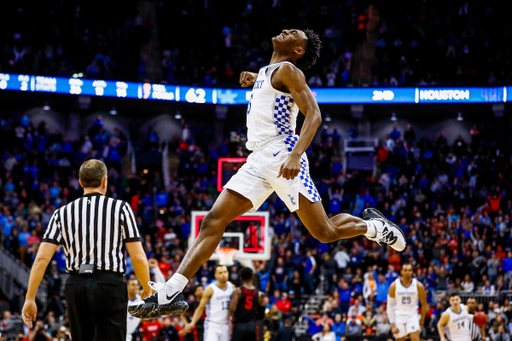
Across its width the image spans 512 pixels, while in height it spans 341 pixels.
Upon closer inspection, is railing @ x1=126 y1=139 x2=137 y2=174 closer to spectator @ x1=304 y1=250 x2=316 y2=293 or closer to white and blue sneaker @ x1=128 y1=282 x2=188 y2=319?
spectator @ x1=304 y1=250 x2=316 y2=293

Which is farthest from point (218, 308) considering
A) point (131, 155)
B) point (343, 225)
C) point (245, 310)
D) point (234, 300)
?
point (131, 155)

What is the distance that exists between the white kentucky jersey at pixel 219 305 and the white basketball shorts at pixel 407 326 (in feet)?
11.0

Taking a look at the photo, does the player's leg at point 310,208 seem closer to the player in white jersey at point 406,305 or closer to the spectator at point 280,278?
the player in white jersey at point 406,305

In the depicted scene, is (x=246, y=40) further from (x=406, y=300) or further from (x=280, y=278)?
(x=406, y=300)

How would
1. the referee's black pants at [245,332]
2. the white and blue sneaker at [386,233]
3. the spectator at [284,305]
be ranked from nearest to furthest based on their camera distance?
the white and blue sneaker at [386,233], the referee's black pants at [245,332], the spectator at [284,305]

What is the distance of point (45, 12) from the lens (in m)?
28.4

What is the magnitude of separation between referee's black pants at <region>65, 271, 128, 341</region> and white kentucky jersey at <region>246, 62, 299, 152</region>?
1764 mm

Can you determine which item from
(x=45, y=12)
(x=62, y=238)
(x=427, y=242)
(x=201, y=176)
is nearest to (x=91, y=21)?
(x=45, y=12)

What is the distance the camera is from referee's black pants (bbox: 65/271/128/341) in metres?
5.63

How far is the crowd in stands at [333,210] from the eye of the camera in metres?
17.6

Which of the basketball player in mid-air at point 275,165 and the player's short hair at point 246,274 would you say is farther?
the player's short hair at point 246,274

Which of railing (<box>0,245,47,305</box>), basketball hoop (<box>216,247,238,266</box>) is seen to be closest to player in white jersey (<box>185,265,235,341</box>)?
basketball hoop (<box>216,247,238,266</box>)

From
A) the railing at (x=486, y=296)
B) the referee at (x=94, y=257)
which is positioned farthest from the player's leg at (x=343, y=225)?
the railing at (x=486, y=296)

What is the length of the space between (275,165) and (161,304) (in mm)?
1523
